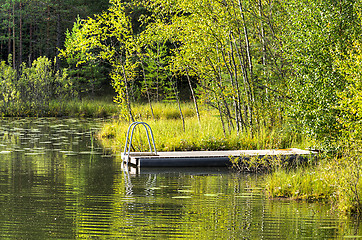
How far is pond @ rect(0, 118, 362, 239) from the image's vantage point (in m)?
6.83

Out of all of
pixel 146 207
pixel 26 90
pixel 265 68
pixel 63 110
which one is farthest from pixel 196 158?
pixel 63 110

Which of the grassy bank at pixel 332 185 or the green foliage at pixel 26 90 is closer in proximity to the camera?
the grassy bank at pixel 332 185

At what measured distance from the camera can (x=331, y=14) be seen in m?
10.6

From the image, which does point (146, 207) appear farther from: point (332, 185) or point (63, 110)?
point (63, 110)

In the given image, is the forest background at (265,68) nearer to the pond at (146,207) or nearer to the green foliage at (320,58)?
the green foliage at (320,58)

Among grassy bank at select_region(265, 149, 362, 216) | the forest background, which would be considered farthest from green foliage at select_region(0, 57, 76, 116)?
grassy bank at select_region(265, 149, 362, 216)

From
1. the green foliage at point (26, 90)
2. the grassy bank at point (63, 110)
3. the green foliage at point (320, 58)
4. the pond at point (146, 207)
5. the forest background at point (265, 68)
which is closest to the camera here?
the pond at point (146, 207)

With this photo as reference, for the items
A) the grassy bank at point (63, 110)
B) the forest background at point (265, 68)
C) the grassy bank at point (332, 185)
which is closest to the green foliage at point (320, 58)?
the forest background at point (265, 68)

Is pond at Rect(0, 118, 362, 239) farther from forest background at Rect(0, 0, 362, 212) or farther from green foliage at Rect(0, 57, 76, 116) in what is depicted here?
green foliage at Rect(0, 57, 76, 116)

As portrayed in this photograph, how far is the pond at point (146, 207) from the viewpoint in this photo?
22.4 ft

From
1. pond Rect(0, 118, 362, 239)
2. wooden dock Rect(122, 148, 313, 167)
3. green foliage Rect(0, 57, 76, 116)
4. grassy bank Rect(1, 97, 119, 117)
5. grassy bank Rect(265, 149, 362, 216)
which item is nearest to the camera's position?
pond Rect(0, 118, 362, 239)

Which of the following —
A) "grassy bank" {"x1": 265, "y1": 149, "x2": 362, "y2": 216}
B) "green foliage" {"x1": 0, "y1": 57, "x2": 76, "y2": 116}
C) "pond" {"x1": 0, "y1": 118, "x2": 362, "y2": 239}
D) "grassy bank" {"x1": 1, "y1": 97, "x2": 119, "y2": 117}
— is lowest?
"pond" {"x1": 0, "y1": 118, "x2": 362, "y2": 239}

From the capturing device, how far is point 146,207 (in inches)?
330

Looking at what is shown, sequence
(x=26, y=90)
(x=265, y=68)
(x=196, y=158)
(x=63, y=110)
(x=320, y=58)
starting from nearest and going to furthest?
(x=320, y=58)
(x=196, y=158)
(x=265, y=68)
(x=26, y=90)
(x=63, y=110)
